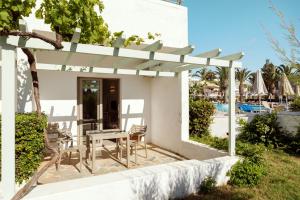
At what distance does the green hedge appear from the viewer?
15.6 ft

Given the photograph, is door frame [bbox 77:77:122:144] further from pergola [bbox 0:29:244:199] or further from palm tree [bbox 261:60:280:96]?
palm tree [bbox 261:60:280:96]

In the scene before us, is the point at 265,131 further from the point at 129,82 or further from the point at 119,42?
the point at 119,42

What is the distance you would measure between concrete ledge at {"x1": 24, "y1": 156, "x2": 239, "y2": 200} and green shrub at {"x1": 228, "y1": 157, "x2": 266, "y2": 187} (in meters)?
0.18

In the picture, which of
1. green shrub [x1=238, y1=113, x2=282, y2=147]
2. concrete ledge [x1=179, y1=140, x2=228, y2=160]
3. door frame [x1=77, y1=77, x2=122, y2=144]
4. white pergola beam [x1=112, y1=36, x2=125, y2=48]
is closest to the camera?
white pergola beam [x1=112, y1=36, x2=125, y2=48]

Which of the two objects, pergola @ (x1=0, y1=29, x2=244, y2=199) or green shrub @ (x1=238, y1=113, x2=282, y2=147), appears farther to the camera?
A: green shrub @ (x1=238, y1=113, x2=282, y2=147)

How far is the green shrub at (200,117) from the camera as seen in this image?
9.82 meters

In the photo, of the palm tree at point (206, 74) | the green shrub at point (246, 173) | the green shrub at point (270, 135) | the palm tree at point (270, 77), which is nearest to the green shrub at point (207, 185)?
the green shrub at point (246, 173)

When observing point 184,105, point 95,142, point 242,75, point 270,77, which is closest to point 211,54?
point 184,105

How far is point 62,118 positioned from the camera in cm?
916

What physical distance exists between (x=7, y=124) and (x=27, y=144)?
1.17 meters

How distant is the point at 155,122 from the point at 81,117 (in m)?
3.23

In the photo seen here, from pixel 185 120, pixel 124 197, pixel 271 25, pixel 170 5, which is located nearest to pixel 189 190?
pixel 124 197

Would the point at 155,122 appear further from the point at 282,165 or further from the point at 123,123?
the point at 282,165

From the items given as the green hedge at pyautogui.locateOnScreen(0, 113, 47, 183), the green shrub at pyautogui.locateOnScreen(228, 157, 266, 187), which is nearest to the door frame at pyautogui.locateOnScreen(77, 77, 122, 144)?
the green hedge at pyautogui.locateOnScreen(0, 113, 47, 183)
